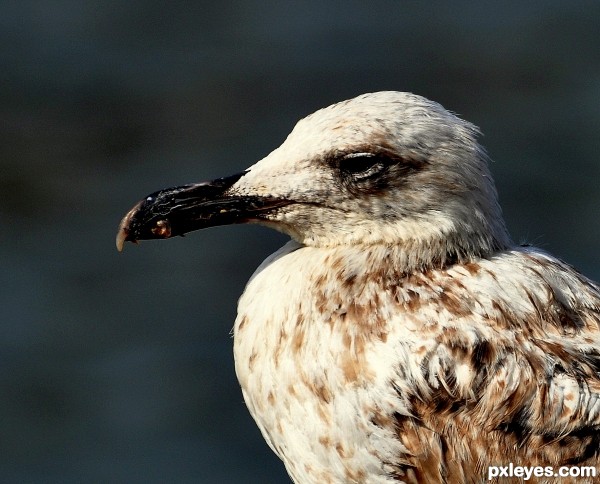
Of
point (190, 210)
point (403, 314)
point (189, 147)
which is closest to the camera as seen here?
point (403, 314)

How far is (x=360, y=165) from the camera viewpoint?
5.43m

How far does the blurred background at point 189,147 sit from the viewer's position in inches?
411

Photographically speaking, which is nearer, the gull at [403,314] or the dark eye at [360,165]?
the gull at [403,314]

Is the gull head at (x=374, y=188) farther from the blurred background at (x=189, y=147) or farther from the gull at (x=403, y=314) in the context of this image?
the blurred background at (x=189, y=147)

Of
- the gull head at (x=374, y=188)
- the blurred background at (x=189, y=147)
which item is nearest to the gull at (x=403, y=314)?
the gull head at (x=374, y=188)

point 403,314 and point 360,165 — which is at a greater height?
point 360,165

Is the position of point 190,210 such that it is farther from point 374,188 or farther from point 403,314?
point 403,314

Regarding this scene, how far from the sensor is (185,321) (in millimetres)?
10922

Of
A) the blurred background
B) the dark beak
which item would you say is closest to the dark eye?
the dark beak

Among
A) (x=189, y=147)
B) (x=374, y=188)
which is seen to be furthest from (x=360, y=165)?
(x=189, y=147)

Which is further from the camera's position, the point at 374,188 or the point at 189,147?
the point at 189,147

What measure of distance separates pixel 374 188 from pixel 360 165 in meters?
0.10

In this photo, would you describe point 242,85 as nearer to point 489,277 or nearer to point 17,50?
point 17,50

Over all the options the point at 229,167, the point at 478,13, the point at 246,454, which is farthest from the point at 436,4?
the point at 246,454
